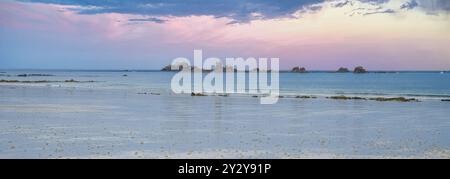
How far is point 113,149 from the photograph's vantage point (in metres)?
17.8

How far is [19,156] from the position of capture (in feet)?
53.6

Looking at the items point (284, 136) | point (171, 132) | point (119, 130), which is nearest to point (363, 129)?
point (284, 136)

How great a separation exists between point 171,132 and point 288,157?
294 inches
